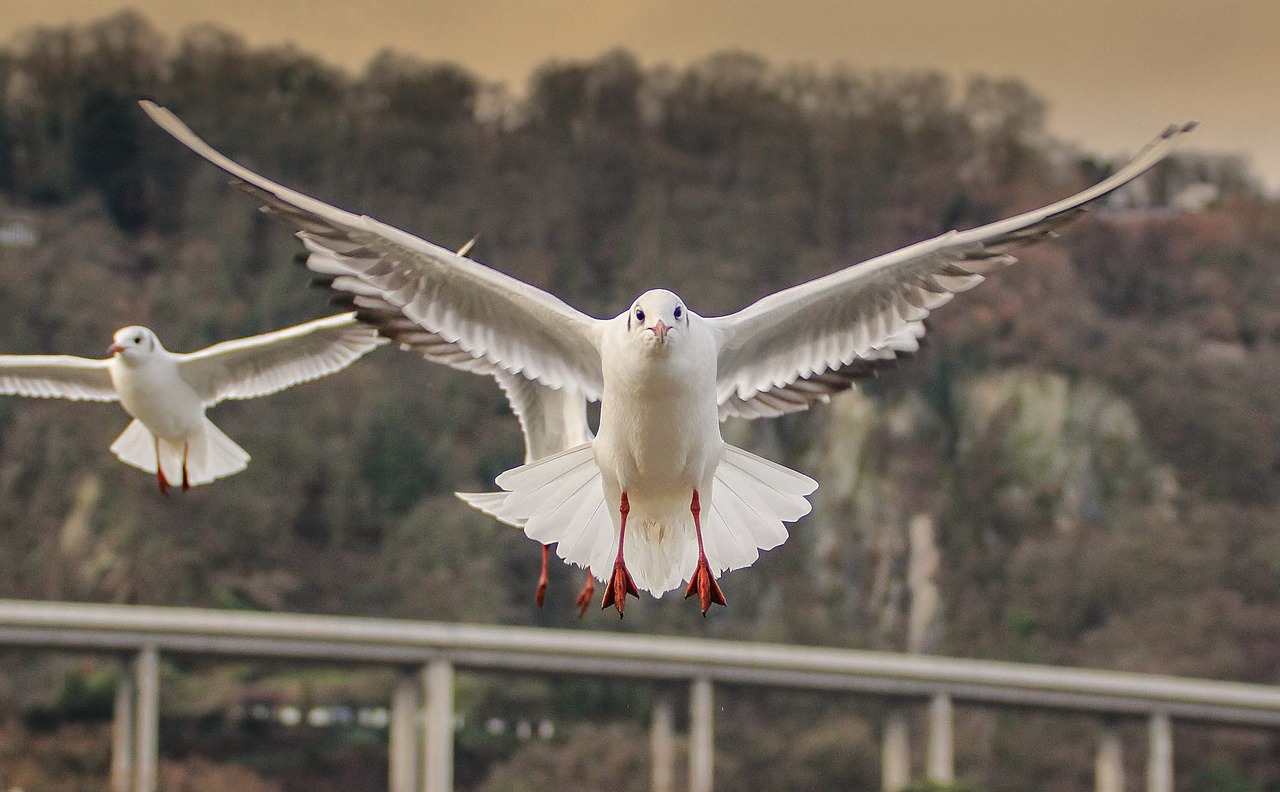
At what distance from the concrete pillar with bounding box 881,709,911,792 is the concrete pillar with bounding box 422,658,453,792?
577 cm

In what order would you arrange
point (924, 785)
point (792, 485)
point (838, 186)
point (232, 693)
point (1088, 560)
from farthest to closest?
1. point (838, 186)
2. point (1088, 560)
3. point (232, 693)
4. point (924, 785)
5. point (792, 485)

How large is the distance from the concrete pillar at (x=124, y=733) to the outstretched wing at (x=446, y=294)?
726 inches

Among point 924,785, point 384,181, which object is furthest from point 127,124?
point 924,785

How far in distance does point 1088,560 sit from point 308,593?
13234 mm

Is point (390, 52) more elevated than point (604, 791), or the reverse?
point (390, 52)

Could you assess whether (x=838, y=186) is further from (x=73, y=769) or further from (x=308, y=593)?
(x=73, y=769)

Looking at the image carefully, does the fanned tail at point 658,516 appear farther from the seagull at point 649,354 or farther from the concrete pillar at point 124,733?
the concrete pillar at point 124,733

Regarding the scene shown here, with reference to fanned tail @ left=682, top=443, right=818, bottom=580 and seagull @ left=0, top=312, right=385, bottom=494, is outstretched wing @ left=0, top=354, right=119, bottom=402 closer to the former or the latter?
seagull @ left=0, top=312, right=385, bottom=494

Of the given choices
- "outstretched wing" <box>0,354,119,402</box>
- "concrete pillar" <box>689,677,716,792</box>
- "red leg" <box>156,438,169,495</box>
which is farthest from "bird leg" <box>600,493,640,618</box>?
"concrete pillar" <box>689,677,716,792</box>

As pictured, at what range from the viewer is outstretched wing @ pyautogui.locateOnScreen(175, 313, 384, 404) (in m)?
11.2

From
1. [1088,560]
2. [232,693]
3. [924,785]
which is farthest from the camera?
[1088,560]

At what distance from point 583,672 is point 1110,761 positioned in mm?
7076

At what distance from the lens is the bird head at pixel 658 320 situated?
753cm

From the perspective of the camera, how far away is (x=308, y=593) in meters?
35.4
